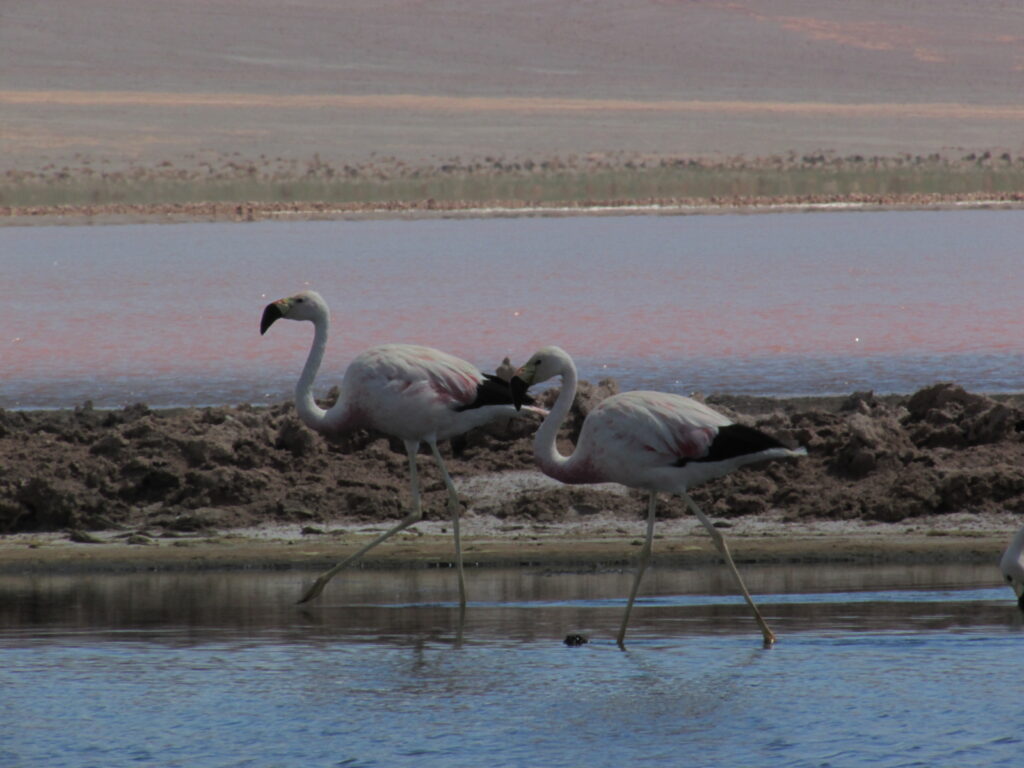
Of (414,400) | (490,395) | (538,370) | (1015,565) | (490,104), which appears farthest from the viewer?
(490,104)

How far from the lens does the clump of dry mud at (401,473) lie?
12430 millimetres

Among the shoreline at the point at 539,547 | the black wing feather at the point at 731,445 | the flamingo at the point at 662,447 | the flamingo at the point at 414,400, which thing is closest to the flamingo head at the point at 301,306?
the flamingo at the point at 414,400

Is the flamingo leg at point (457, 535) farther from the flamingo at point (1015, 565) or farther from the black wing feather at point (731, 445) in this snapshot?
the flamingo at point (1015, 565)

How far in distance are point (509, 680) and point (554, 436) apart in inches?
69.5

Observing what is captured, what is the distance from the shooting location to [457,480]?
1307 cm

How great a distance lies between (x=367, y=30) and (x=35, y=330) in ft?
355

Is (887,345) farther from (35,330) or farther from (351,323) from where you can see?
(35,330)

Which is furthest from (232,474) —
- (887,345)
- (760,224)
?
(760,224)

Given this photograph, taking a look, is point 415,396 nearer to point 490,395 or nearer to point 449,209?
point 490,395

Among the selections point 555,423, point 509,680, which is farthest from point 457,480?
point 509,680

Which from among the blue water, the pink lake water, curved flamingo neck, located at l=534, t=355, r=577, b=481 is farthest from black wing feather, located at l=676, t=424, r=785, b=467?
the pink lake water

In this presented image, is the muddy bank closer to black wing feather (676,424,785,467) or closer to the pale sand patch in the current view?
black wing feather (676,424,785,467)

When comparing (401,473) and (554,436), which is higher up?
(554,436)

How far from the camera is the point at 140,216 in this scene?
54375mm
